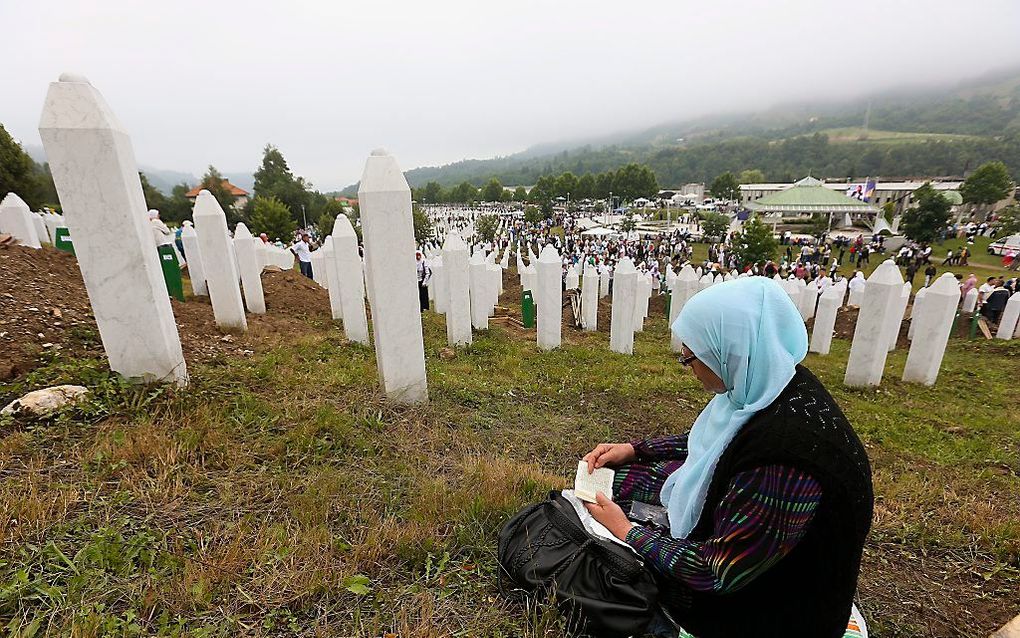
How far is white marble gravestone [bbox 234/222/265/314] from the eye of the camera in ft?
22.2

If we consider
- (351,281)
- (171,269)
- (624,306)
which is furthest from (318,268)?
(624,306)

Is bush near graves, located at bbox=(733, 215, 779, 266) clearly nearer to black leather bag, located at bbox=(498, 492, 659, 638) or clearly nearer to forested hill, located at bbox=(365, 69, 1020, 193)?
black leather bag, located at bbox=(498, 492, 659, 638)

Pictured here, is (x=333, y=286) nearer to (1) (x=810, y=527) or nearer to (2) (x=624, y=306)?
(2) (x=624, y=306)

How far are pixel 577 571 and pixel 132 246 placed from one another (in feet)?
11.0

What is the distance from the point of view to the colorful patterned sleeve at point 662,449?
2.26 metres

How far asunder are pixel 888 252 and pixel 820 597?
132 feet

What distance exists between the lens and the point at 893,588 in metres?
2.32

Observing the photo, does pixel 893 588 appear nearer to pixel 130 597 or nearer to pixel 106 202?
pixel 130 597

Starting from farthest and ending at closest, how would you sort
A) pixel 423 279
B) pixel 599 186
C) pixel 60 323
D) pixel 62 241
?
pixel 599 186, pixel 423 279, pixel 62 241, pixel 60 323

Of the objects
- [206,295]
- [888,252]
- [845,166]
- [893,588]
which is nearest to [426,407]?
[893,588]

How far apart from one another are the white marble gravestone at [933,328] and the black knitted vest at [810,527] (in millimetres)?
7055

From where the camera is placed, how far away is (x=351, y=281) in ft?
20.2

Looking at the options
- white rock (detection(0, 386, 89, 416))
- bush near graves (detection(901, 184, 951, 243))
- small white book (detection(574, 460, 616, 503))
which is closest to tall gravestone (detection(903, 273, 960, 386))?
small white book (detection(574, 460, 616, 503))

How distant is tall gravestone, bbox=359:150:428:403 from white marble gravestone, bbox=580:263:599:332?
6048 mm
